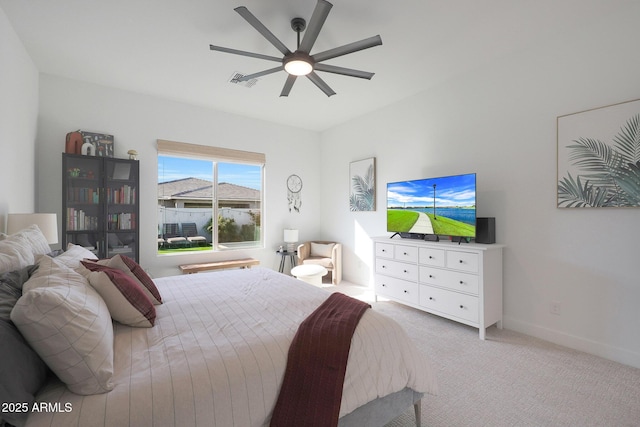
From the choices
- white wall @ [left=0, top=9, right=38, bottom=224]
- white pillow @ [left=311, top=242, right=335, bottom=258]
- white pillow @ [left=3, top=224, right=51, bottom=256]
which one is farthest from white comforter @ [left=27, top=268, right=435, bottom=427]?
white pillow @ [left=311, top=242, right=335, bottom=258]

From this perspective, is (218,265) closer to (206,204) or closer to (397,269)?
(206,204)

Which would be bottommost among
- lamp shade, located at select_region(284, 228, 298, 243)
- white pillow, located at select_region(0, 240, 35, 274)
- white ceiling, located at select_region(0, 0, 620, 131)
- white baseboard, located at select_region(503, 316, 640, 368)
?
white baseboard, located at select_region(503, 316, 640, 368)

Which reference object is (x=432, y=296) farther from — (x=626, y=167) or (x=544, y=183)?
(x=626, y=167)

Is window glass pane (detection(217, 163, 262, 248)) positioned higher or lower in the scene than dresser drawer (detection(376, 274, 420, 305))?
higher

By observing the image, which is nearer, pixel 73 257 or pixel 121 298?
pixel 121 298

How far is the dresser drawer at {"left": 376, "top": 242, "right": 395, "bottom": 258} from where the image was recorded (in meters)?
3.71

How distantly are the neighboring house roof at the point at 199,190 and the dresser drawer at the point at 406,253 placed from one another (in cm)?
275

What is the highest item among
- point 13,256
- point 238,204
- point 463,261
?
point 238,204

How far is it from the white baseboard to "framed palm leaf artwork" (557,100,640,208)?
120 cm

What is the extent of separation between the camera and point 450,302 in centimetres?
307

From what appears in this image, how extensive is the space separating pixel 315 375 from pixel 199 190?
4.07 metres

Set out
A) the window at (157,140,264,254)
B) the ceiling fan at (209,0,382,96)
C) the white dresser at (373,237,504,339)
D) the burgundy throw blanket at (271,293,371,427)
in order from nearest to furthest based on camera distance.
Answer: the burgundy throw blanket at (271,293,371,427) → the ceiling fan at (209,0,382,96) → the white dresser at (373,237,504,339) → the window at (157,140,264,254)

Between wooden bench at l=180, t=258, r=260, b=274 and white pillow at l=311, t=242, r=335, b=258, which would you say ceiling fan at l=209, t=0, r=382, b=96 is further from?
white pillow at l=311, t=242, r=335, b=258

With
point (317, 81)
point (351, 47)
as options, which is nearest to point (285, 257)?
point (317, 81)
